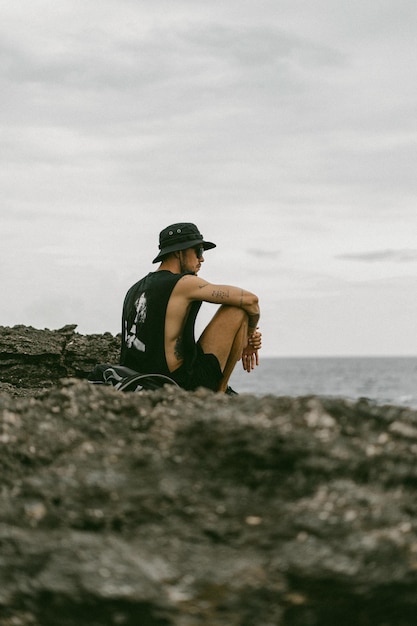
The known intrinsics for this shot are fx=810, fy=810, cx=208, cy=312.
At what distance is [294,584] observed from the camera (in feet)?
9.87

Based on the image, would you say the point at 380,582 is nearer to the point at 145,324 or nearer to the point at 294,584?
the point at 294,584

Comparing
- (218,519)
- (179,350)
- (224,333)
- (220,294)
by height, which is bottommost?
(218,519)

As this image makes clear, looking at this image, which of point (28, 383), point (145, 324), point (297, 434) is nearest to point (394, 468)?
point (297, 434)

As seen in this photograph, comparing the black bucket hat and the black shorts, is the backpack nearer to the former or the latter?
the black shorts

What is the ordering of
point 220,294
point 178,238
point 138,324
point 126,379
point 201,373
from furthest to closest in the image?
point 178,238 → point 138,324 → point 201,373 → point 220,294 → point 126,379

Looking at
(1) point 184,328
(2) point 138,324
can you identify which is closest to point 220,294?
(1) point 184,328

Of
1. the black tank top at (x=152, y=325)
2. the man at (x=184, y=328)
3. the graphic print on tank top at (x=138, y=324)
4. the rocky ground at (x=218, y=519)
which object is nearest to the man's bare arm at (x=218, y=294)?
the man at (x=184, y=328)

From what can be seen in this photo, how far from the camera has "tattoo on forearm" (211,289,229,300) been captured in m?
6.71

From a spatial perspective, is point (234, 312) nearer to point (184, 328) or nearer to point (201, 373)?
point (184, 328)

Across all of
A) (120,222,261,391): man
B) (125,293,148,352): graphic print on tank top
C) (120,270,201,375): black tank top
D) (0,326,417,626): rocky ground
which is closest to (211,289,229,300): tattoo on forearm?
(120,222,261,391): man

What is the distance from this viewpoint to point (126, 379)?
6.29 metres

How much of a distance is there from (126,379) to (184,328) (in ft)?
3.22

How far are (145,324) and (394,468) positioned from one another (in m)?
3.96

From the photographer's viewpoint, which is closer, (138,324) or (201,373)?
(201,373)
